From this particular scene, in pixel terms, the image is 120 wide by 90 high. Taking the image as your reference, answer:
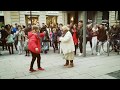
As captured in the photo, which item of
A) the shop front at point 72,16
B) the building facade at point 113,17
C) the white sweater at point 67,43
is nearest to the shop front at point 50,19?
the shop front at point 72,16

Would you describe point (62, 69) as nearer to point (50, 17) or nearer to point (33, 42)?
point (33, 42)

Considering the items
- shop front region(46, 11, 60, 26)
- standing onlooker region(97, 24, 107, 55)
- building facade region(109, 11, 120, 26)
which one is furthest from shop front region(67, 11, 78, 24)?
standing onlooker region(97, 24, 107, 55)

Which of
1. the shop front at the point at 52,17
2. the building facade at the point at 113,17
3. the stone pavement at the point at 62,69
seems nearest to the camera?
the stone pavement at the point at 62,69

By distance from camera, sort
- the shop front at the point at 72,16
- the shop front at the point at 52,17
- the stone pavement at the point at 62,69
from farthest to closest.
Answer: the shop front at the point at 72,16 → the shop front at the point at 52,17 → the stone pavement at the point at 62,69

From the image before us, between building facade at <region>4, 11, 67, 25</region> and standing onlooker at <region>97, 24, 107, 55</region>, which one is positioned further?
building facade at <region>4, 11, 67, 25</region>

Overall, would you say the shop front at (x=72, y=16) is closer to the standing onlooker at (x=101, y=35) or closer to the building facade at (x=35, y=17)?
the building facade at (x=35, y=17)

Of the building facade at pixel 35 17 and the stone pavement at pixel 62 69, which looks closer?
the stone pavement at pixel 62 69

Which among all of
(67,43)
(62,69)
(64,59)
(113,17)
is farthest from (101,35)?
(113,17)

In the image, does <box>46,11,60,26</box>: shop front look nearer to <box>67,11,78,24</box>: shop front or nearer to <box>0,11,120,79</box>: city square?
<box>67,11,78,24</box>: shop front

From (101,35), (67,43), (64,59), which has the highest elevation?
(101,35)

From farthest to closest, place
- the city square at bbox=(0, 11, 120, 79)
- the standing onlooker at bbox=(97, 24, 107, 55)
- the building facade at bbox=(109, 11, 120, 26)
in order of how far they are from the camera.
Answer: the building facade at bbox=(109, 11, 120, 26) → the standing onlooker at bbox=(97, 24, 107, 55) → the city square at bbox=(0, 11, 120, 79)

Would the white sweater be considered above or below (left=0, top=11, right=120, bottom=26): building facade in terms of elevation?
below
